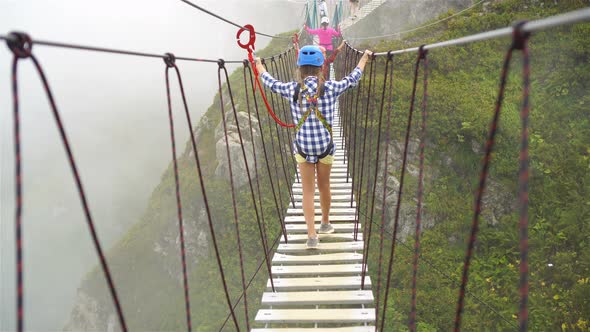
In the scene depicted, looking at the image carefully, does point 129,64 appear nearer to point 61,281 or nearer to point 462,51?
point 61,281

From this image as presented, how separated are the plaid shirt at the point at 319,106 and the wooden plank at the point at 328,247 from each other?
0.73 metres

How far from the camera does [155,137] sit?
2884 inches

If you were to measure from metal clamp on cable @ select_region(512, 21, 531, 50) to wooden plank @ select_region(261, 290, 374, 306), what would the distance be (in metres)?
1.83

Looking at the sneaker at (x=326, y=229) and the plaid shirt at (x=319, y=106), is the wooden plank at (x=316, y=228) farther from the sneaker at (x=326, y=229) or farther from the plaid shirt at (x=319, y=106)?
the plaid shirt at (x=319, y=106)

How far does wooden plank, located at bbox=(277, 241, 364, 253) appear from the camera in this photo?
9.34 ft

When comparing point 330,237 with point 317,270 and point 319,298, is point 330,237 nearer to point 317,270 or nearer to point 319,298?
point 317,270

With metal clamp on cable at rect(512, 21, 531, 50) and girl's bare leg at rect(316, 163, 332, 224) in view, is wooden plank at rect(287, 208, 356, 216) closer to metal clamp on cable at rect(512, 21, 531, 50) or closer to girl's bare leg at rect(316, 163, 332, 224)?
girl's bare leg at rect(316, 163, 332, 224)

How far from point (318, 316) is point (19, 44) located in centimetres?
196

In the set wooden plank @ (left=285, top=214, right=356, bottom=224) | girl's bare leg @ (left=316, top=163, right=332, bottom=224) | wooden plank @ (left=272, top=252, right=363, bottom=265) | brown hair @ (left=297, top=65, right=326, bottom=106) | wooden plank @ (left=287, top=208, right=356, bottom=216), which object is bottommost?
wooden plank @ (left=272, top=252, right=363, bottom=265)

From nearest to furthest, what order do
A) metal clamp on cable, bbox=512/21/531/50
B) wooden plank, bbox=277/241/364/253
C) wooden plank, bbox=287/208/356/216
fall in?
1. metal clamp on cable, bbox=512/21/531/50
2. wooden plank, bbox=277/241/364/253
3. wooden plank, bbox=287/208/356/216

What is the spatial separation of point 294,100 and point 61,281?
→ 45.8m

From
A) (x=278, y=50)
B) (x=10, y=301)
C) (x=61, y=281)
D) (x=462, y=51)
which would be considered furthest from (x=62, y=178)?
(x=462, y=51)

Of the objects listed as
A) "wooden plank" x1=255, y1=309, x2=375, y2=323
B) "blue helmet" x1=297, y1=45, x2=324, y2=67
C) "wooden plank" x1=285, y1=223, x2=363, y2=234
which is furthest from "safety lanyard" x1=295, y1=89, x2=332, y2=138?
"wooden plank" x1=255, y1=309, x2=375, y2=323

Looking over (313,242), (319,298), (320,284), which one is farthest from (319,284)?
(313,242)
